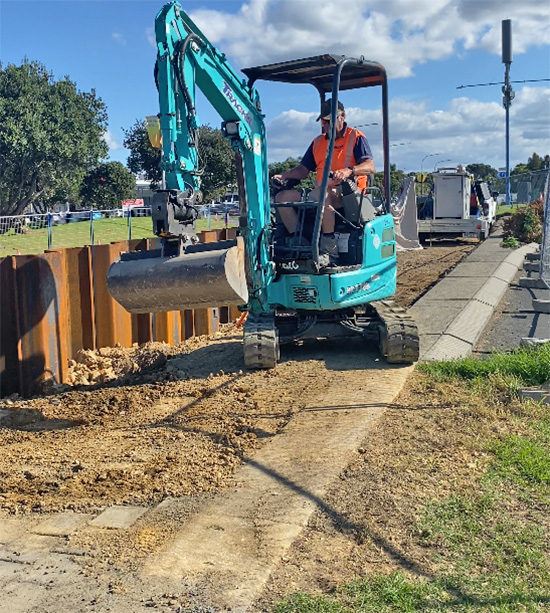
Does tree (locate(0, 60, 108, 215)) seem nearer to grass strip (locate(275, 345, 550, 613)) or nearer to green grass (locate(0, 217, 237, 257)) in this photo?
green grass (locate(0, 217, 237, 257))

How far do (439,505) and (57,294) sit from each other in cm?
567

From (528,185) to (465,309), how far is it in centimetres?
1800

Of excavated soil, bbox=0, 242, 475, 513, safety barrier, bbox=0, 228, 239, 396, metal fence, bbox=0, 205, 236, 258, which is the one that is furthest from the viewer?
metal fence, bbox=0, 205, 236, 258

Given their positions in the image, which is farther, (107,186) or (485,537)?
(107,186)

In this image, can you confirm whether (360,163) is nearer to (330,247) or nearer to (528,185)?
(330,247)

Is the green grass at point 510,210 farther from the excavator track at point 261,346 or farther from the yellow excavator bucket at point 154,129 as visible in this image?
the yellow excavator bucket at point 154,129

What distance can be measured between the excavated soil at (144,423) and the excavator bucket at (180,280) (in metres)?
1.07

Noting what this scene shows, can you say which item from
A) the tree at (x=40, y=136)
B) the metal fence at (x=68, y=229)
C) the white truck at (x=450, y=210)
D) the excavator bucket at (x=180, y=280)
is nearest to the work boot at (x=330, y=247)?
the excavator bucket at (x=180, y=280)

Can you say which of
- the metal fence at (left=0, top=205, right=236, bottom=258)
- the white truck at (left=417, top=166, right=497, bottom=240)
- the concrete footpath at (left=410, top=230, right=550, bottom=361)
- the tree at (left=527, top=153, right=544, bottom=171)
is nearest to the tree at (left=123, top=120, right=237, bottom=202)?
the metal fence at (left=0, top=205, right=236, bottom=258)

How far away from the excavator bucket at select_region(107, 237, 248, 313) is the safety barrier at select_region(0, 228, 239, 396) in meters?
1.97

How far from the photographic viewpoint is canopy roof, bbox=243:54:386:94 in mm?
8445

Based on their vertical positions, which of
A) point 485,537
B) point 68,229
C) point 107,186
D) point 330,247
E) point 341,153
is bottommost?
point 485,537

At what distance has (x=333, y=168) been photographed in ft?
28.6

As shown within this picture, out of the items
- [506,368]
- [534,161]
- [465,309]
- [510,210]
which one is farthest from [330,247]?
[534,161]
